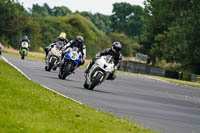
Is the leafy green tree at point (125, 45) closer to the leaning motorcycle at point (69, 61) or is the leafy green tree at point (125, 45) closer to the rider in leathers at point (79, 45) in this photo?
the rider in leathers at point (79, 45)

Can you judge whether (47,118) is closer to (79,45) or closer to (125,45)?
(79,45)

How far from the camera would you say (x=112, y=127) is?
1116 cm

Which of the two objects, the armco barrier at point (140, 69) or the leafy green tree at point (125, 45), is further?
the leafy green tree at point (125, 45)

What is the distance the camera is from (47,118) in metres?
10.6

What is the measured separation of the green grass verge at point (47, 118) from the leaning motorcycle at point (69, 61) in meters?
12.9

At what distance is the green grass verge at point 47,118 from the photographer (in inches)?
367

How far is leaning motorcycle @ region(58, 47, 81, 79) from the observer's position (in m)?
27.0

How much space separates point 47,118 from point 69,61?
1654 cm

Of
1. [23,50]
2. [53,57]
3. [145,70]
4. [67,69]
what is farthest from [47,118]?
[145,70]

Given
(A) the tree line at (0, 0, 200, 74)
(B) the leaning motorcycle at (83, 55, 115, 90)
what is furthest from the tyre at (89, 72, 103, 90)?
(A) the tree line at (0, 0, 200, 74)

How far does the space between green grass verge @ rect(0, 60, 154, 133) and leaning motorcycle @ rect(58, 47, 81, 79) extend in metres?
12.9

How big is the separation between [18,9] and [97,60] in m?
62.4

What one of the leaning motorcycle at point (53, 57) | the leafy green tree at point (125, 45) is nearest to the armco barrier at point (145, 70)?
the leaning motorcycle at point (53, 57)

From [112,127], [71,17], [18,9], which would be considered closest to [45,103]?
[112,127]
